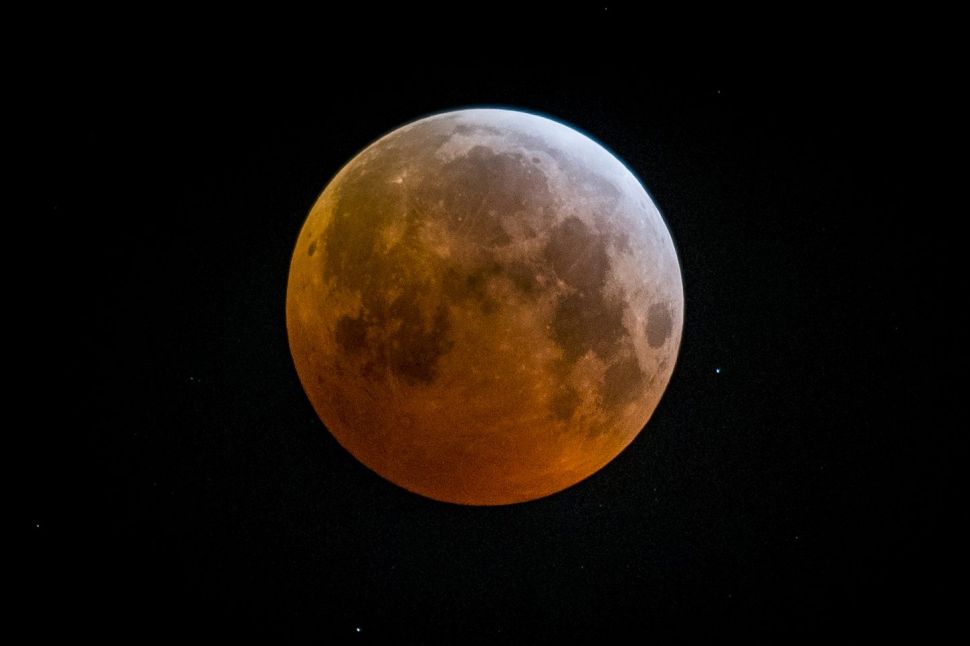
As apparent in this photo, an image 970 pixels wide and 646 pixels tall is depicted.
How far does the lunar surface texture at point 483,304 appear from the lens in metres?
3.53

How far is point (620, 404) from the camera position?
13.1 feet

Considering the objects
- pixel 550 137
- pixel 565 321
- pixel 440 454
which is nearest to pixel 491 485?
pixel 440 454

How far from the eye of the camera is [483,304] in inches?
137

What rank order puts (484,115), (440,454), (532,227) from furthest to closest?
(484,115)
(440,454)
(532,227)

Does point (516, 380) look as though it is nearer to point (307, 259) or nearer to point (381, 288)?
point (381, 288)

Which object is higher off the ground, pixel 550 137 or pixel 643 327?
pixel 550 137

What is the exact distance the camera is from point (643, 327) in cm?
393

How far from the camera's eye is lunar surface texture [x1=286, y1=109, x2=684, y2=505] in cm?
353

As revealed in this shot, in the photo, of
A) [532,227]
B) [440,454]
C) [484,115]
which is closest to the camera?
[532,227]

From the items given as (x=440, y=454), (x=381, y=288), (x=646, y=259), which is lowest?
(x=440, y=454)

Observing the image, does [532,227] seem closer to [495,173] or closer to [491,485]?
[495,173]

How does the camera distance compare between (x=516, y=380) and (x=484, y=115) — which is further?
(x=484, y=115)

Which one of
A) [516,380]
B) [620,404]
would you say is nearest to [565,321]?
[516,380]

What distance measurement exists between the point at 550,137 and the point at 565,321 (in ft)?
3.76
